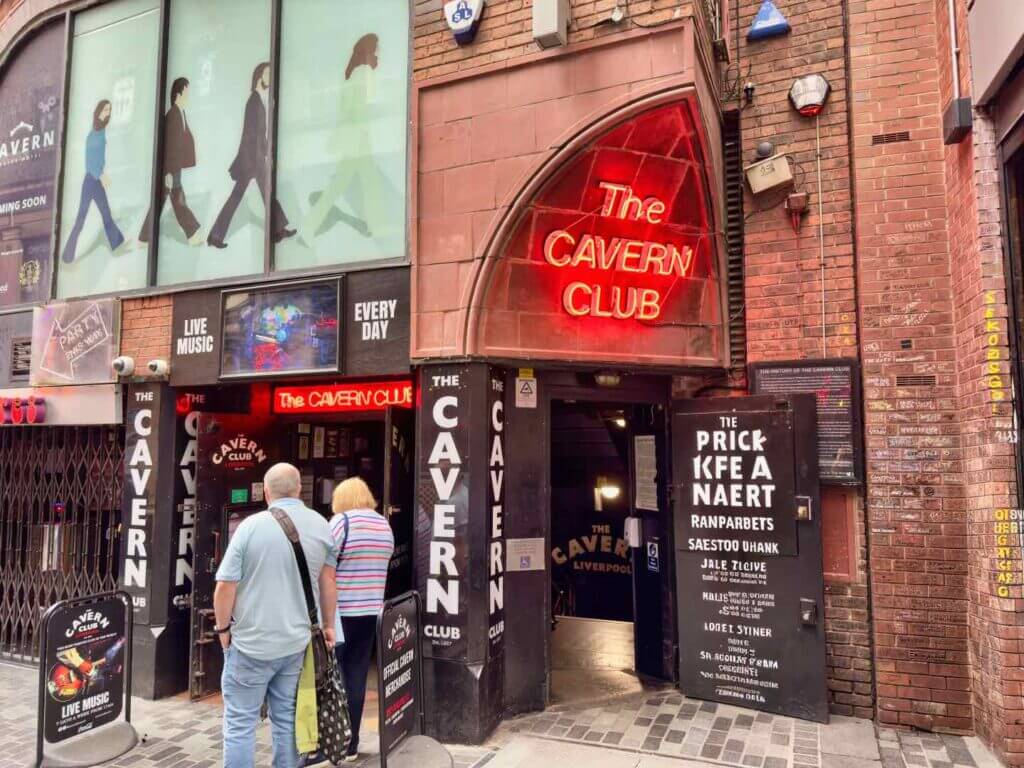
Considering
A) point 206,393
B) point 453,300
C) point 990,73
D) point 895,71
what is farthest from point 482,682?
point 895,71

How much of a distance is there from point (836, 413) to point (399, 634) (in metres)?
3.90

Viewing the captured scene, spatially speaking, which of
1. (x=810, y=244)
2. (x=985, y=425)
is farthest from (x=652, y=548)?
(x=810, y=244)

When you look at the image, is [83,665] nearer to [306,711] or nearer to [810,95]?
[306,711]

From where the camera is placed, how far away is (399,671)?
4.87 m

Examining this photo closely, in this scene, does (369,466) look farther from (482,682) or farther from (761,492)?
(761,492)

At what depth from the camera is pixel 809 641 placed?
222 inches

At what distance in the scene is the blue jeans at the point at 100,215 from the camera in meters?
7.72

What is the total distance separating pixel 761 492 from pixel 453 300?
3.02 metres

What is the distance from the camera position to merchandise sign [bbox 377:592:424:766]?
462cm

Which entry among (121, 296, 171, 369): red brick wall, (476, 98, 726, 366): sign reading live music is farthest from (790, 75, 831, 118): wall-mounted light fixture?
(121, 296, 171, 369): red brick wall

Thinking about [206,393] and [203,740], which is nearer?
[203,740]

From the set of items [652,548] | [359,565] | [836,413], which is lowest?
[652,548]

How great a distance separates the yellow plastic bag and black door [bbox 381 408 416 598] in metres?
1.99

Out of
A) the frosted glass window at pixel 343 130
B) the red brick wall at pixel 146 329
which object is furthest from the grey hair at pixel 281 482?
the red brick wall at pixel 146 329
